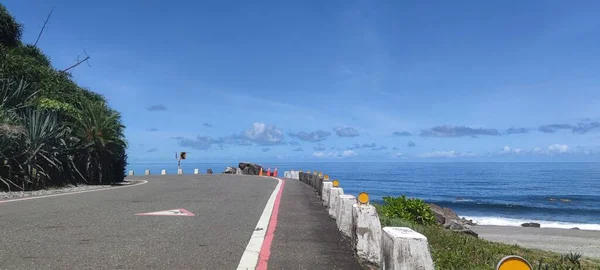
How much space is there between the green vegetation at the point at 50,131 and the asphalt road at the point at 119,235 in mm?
5271

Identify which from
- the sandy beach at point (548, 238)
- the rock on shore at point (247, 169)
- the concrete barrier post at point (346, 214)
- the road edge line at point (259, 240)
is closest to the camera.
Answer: the road edge line at point (259, 240)

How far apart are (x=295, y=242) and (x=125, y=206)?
216 inches

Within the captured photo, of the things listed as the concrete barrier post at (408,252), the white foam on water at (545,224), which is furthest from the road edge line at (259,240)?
the white foam on water at (545,224)

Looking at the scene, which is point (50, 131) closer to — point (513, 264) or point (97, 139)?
point (97, 139)

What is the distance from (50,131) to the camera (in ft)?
54.9

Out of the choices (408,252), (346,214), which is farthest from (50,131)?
(408,252)

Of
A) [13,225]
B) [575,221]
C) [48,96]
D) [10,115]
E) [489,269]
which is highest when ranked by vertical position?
[48,96]

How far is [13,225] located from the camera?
7.31 meters

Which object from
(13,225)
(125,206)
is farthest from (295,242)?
(125,206)

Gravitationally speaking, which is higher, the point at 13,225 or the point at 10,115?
the point at 10,115

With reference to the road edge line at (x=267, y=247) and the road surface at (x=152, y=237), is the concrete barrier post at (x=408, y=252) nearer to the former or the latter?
the road surface at (x=152, y=237)

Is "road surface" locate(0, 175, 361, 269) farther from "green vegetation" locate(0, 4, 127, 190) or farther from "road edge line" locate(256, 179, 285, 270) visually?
"green vegetation" locate(0, 4, 127, 190)

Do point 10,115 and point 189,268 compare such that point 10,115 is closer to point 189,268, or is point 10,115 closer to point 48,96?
point 48,96

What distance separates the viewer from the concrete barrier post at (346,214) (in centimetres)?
725
